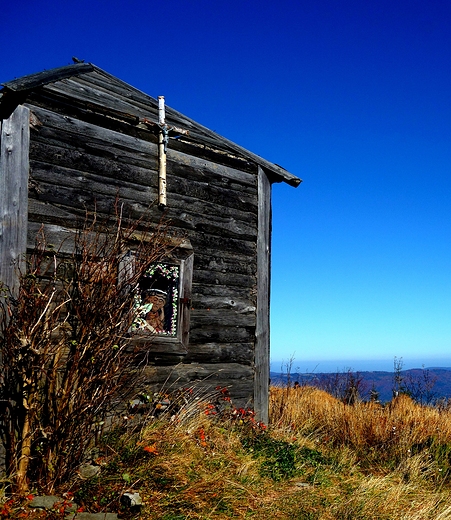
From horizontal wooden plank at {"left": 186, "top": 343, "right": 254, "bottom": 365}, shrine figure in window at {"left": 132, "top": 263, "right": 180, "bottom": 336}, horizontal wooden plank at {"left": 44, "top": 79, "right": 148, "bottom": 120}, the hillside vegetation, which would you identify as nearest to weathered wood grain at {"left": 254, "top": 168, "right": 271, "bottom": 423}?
horizontal wooden plank at {"left": 186, "top": 343, "right": 254, "bottom": 365}

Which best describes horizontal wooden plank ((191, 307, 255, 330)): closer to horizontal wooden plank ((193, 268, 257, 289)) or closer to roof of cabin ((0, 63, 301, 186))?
horizontal wooden plank ((193, 268, 257, 289))

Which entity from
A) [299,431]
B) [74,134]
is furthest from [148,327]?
[299,431]

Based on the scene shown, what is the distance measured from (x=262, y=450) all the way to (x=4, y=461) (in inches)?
122

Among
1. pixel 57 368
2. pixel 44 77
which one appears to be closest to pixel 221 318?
pixel 57 368

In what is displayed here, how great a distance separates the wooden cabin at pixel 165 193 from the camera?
659 centimetres

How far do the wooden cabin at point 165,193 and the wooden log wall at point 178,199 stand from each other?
0.6 inches

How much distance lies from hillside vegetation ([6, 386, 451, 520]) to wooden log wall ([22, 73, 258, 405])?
682 mm

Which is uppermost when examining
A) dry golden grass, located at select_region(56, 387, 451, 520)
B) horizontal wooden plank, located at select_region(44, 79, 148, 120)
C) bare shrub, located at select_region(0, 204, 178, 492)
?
horizontal wooden plank, located at select_region(44, 79, 148, 120)

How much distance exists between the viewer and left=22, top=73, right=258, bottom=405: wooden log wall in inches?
270

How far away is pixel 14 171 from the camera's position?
6.46 metres

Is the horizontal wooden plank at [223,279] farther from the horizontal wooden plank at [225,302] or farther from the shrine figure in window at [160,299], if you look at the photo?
the shrine figure in window at [160,299]

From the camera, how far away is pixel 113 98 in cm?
793

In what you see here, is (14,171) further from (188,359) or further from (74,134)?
(188,359)

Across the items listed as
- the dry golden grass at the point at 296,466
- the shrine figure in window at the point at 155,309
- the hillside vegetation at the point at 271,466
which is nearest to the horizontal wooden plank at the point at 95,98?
the shrine figure in window at the point at 155,309
